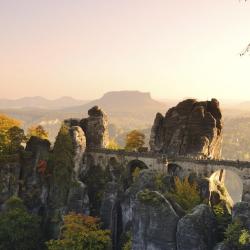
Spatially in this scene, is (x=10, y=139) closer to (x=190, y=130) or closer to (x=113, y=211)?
(x=113, y=211)

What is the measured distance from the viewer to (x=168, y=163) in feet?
259

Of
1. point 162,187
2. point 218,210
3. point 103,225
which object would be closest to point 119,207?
point 103,225

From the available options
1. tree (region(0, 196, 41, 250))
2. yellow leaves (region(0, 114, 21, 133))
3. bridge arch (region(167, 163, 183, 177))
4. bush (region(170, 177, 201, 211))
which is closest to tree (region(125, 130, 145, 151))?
bridge arch (region(167, 163, 183, 177))

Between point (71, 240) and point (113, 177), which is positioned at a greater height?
point (113, 177)

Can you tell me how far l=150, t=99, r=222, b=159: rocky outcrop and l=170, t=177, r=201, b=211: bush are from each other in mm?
10906

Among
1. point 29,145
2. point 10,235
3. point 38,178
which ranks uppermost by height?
point 29,145

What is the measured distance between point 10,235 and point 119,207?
17.8 metres

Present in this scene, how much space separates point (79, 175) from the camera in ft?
282

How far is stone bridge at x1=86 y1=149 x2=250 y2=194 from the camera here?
236ft

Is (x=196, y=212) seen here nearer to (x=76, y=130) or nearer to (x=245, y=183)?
(x=245, y=183)

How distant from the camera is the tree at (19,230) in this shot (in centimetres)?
7538

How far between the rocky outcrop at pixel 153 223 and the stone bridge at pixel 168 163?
59.0 feet

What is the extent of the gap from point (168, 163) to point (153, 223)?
23.0 metres

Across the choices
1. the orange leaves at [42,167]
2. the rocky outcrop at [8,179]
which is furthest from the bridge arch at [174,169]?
the rocky outcrop at [8,179]
